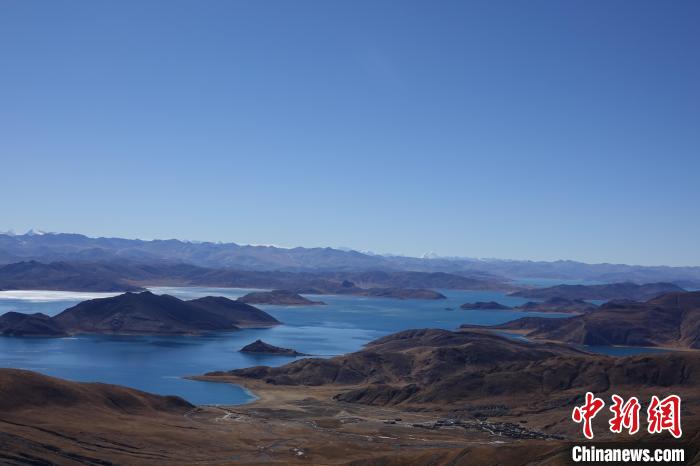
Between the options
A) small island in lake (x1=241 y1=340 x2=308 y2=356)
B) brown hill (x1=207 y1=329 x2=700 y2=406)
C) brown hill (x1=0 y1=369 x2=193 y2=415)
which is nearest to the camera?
brown hill (x1=0 y1=369 x2=193 y2=415)

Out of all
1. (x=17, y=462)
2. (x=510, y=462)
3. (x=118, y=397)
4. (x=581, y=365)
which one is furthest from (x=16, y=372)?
(x=581, y=365)

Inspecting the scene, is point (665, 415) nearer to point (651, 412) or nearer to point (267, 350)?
point (651, 412)

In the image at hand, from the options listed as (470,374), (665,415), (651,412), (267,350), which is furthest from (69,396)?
(267,350)

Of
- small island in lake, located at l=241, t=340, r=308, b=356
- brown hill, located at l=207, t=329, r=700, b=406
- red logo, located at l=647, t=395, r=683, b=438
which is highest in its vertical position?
red logo, located at l=647, t=395, r=683, b=438

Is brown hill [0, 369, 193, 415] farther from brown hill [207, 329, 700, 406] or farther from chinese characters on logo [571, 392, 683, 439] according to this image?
chinese characters on logo [571, 392, 683, 439]

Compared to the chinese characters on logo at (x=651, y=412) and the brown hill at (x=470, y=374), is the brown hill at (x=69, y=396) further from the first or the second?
the chinese characters on logo at (x=651, y=412)

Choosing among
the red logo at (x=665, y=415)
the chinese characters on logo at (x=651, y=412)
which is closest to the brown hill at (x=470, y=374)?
the red logo at (x=665, y=415)

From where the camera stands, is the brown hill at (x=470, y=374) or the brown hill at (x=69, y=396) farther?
the brown hill at (x=470, y=374)

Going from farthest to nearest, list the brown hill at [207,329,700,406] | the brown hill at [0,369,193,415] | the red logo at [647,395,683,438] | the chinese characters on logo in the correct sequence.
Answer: the brown hill at [207,329,700,406] → the brown hill at [0,369,193,415] → the red logo at [647,395,683,438] → the chinese characters on logo

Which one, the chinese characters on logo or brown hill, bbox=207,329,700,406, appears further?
brown hill, bbox=207,329,700,406

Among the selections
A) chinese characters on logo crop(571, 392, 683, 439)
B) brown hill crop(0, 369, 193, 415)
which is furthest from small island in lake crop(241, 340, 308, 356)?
chinese characters on logo crop(571, 392, 683, 439)

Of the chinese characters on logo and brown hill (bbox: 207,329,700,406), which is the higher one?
the chinese characters on logo
